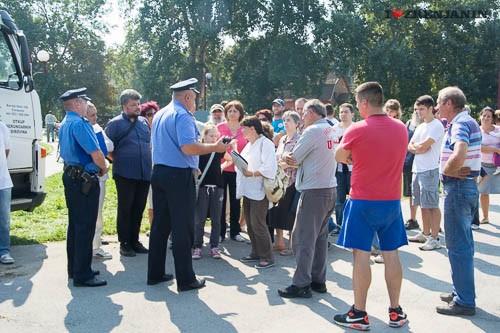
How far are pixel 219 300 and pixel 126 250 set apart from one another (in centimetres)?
218

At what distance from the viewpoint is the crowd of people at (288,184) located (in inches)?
167

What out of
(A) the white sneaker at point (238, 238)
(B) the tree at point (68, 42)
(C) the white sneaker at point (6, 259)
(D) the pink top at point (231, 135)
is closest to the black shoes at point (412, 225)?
(A) the white sneaker at point (238, 238)

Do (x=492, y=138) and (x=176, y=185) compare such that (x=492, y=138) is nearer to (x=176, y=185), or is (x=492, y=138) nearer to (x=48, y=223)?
(x=176, y=185)

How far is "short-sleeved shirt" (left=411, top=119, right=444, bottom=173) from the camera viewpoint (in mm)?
7008

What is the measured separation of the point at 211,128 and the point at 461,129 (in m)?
3.01

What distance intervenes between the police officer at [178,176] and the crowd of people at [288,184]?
1 cm

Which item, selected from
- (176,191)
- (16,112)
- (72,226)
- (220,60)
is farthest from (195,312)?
(220,60)

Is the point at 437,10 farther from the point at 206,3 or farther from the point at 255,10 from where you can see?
the point at 206,3

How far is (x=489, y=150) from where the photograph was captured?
847 centimetres

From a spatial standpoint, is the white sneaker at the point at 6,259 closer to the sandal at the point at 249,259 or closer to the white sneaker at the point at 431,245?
the sandal at the point at 249,259

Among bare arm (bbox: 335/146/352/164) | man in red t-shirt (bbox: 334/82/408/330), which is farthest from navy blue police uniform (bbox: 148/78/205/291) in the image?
man in red t-shirt (bbox: 334/82/408/330)

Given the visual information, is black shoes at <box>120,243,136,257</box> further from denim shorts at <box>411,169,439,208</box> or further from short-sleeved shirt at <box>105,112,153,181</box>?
denim shorts at <box>411,169,439,208</box>

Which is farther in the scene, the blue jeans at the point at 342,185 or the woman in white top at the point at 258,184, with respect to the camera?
the blue jeans at the point at 342,185

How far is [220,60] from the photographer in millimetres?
43125
